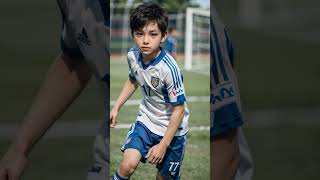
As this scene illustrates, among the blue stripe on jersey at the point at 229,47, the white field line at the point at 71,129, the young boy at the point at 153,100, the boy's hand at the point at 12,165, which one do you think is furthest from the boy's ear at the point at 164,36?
the boy's hand at the point at 12,165

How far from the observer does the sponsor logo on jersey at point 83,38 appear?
11.2 feet

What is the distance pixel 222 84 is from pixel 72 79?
Result: 2.47 ft

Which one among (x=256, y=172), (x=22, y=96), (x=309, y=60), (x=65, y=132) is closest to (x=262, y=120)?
(x=309, y=60)

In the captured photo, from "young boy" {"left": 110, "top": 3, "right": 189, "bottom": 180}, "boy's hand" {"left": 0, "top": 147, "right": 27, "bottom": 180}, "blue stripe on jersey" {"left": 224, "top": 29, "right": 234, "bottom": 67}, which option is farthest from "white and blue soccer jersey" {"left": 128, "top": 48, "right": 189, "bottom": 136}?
"boy's hand" {"left": 0, "top": 147, "right": 27, "bottom": 180}

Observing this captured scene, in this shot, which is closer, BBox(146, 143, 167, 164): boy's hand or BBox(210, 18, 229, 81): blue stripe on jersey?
BBox(146, 143, 167, 164): boy's hand

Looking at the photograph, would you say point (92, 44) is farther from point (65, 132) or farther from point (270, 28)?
point (270, 28)

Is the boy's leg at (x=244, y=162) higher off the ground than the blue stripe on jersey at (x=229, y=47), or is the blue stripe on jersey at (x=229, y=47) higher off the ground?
the blue stripe on jersey at (x=229, y=47)

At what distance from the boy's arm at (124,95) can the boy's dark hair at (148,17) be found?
0.25 metres

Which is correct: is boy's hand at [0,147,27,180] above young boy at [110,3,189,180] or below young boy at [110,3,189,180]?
below

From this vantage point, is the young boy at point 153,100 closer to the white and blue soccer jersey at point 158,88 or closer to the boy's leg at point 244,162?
the white and blue soccer jersey at point 158,88

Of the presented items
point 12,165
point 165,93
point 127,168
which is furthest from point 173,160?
point 12,165

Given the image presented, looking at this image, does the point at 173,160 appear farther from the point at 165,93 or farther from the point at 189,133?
the point at 165,93

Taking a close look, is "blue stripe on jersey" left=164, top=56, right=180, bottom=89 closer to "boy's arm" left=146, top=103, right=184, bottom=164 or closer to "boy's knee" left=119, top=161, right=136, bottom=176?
"boy's arm" left=146, top=103, right=184, bottom=164

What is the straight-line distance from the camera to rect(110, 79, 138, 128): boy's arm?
339 centimetres
